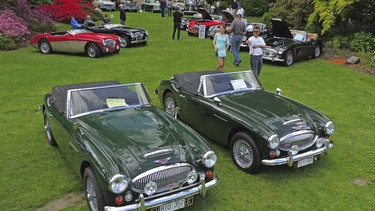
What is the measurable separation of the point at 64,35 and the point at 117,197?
13.0 meters

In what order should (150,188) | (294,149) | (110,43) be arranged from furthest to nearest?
(110,43), (294,149), (150,188)

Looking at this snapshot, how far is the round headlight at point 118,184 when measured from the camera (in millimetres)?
3935

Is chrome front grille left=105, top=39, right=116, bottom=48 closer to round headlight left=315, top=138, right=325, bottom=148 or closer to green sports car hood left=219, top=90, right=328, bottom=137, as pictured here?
green sports car hood left=219, top=90, right=328, bottom=137

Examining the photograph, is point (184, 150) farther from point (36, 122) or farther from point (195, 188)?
point (36, 122)

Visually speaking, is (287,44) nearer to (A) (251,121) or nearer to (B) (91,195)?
(A) (251,121)

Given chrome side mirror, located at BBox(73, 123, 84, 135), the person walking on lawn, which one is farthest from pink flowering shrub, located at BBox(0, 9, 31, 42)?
chrome side mirror, located at BBox(73, 123, 84, 135)

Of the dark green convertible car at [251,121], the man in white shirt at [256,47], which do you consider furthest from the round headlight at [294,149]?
the man in white shirt at [256,47]

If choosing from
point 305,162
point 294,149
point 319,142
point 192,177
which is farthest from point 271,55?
point 192,177

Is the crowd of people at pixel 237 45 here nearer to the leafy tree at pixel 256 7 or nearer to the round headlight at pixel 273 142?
the round headlight at pixel 273 142

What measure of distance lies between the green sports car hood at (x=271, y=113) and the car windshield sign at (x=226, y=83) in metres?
0.22

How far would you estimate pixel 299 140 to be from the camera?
18.4ft

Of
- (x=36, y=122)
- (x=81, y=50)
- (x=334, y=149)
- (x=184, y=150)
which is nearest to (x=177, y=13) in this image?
(x=81, y=50)

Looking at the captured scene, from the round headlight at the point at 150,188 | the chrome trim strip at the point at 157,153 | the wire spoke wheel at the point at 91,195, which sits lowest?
the wire spoke wheel at the point at 91,195

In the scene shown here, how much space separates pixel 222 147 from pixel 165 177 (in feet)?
8.82
